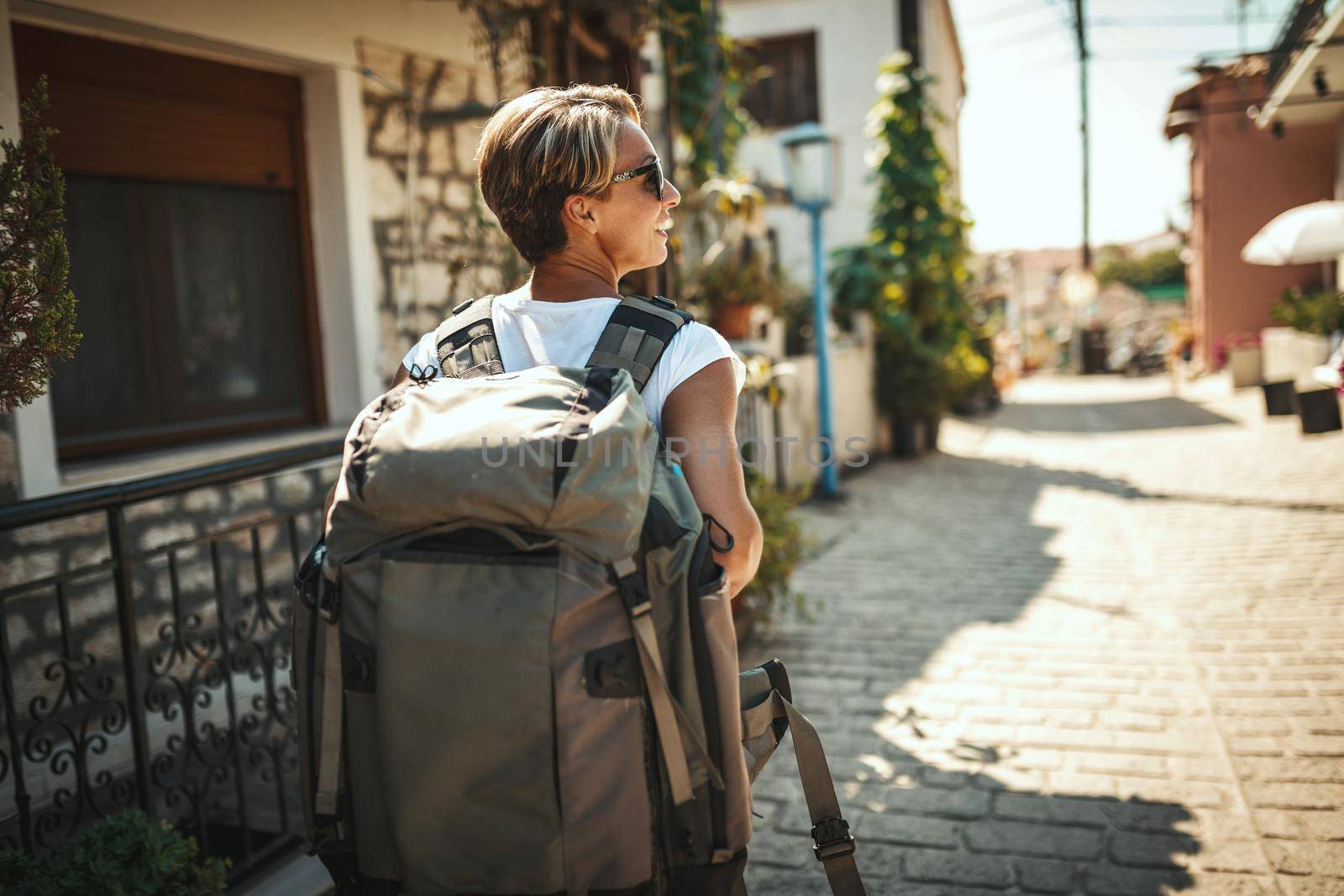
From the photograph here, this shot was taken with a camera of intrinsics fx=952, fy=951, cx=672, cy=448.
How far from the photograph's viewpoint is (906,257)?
35.4 ft

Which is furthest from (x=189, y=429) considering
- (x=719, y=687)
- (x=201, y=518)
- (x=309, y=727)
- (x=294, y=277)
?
Result: (x=719, y=687)

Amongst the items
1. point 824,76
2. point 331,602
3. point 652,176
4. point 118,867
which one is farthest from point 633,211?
point 824,76

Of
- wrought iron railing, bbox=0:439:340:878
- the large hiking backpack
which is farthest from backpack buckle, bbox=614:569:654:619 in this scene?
wrought iron railing, bbox=0:439:340:878

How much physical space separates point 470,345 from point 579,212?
0.91ft

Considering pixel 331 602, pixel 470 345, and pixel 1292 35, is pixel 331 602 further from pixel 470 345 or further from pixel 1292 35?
pixel 1292 35

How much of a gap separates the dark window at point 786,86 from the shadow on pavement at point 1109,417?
552 centimetres

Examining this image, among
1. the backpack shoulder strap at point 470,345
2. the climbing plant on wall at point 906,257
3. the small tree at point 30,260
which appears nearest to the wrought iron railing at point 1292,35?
the climbing plant on wall at point 906,257

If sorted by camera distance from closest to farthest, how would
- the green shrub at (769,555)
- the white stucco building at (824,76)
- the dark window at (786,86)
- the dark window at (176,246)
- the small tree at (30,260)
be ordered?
the small tree at (30,260)
the dark window at (176,246)
the green shrub at (769,555)
the white stucco building at (824,76)
the dark window at (786,86)

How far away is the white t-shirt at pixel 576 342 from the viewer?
1.44m

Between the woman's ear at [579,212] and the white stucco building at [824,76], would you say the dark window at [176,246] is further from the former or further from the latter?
the white stucco building at [824,76]

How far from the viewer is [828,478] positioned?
8414 mm

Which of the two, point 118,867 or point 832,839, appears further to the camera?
point 118,867

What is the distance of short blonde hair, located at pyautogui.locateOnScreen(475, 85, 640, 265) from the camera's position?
4.76 feet

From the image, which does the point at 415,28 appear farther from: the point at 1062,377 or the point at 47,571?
the point at 1062,377
